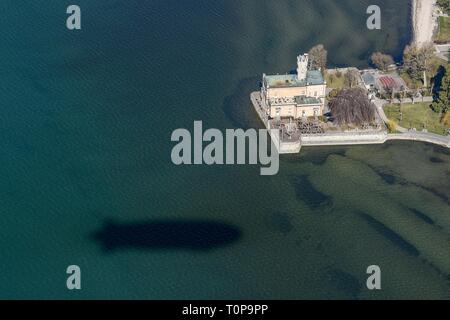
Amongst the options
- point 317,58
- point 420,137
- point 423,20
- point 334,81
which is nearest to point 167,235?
point 420,137

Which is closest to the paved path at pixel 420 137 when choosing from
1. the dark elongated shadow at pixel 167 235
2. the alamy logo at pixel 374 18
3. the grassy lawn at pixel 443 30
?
the grassy lawn at pixel 443 30

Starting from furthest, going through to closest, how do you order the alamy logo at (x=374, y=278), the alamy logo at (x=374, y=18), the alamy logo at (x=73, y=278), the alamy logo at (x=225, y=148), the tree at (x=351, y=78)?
the alamy logo at (x=374, y=18)
the tree at (x=351, y=78)
the alamy logo at (x=225, y=148)
the alamy logo at (x=374, y=278)
the alamy logo at (x=73, y=278)

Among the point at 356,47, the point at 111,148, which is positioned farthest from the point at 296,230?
the point at 356,47

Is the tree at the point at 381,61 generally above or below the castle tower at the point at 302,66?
above

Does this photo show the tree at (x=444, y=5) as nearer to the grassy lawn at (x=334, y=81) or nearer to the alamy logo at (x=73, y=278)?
the grassy lawn at (x=334, y=81)

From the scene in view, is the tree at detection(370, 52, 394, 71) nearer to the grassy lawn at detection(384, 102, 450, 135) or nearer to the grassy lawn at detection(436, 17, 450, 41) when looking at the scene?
the grassy lawn at detection(384, 102, 450, 135)

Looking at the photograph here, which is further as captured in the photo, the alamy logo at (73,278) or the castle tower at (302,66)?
the castle tower at (302,66)

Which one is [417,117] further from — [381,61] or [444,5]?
[444,5]
